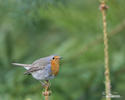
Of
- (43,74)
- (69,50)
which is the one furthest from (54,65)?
(69,50)

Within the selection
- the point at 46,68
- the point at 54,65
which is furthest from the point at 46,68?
the point at 54,65

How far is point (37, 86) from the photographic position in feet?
14.6

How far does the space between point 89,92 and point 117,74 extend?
0.43 metres

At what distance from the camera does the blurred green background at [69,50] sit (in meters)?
4.12

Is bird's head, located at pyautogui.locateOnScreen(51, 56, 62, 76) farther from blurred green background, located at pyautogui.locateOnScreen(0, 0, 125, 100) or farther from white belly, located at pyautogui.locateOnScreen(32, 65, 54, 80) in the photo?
blurred green background, located at pyautogui.locateOnScreen(0, 0, 125, 100)

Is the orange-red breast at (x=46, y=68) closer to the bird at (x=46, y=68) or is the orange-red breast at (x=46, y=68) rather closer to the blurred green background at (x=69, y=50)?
the bird at (x=46, y=68)

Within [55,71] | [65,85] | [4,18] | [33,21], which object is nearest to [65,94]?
[65,85]

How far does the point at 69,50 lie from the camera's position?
4559 millimetres

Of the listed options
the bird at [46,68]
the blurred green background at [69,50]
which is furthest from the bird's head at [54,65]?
the blurred green background at [69,50]

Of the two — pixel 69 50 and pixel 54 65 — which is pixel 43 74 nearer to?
pixel 54 65

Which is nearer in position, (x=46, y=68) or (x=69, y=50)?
(x=46, y=68)

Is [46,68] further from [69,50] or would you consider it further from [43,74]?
[69,50]

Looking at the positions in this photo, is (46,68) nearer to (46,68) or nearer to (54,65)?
(46,68)

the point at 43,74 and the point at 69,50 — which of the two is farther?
the point at 69,50
